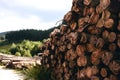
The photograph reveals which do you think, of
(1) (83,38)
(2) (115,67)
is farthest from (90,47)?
(2) (115,67)

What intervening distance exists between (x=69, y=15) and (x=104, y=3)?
4.16 feet

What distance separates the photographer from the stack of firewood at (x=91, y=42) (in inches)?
174

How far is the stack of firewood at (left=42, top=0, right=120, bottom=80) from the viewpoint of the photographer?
4.42 meters

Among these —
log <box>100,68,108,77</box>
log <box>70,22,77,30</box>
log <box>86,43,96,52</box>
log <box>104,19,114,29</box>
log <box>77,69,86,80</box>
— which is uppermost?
log <box>104,19,114,29</box>

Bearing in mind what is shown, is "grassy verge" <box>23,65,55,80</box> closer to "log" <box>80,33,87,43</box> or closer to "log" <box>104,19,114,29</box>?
"log" <box>80,33,87,43</box>

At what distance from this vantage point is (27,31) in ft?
77.2

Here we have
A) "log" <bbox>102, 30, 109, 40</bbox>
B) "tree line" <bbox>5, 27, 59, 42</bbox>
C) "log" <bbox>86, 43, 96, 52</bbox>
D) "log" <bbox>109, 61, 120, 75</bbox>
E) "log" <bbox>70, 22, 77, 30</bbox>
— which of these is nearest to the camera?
"log" <bbox>109, 61, 120, 75</bbox>

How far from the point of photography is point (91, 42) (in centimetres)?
479

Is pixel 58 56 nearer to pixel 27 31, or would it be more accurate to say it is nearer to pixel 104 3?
Answer: pixel 104 3

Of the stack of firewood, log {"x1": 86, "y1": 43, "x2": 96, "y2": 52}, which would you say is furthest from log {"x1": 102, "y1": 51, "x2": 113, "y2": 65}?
log {"x1": 86, "y1": 43, "x2": 96, "y2": 52}

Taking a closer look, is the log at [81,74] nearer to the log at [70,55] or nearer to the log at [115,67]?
the log at [70,55]

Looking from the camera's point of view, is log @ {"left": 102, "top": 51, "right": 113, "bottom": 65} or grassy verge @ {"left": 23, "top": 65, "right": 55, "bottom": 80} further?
grassy verge @ {"left": 23, "top": 65, "right": 55, "bottom": 80}

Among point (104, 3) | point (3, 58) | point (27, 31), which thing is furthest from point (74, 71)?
point (27, 31)

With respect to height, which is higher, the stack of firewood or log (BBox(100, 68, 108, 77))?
the stack of firewood
